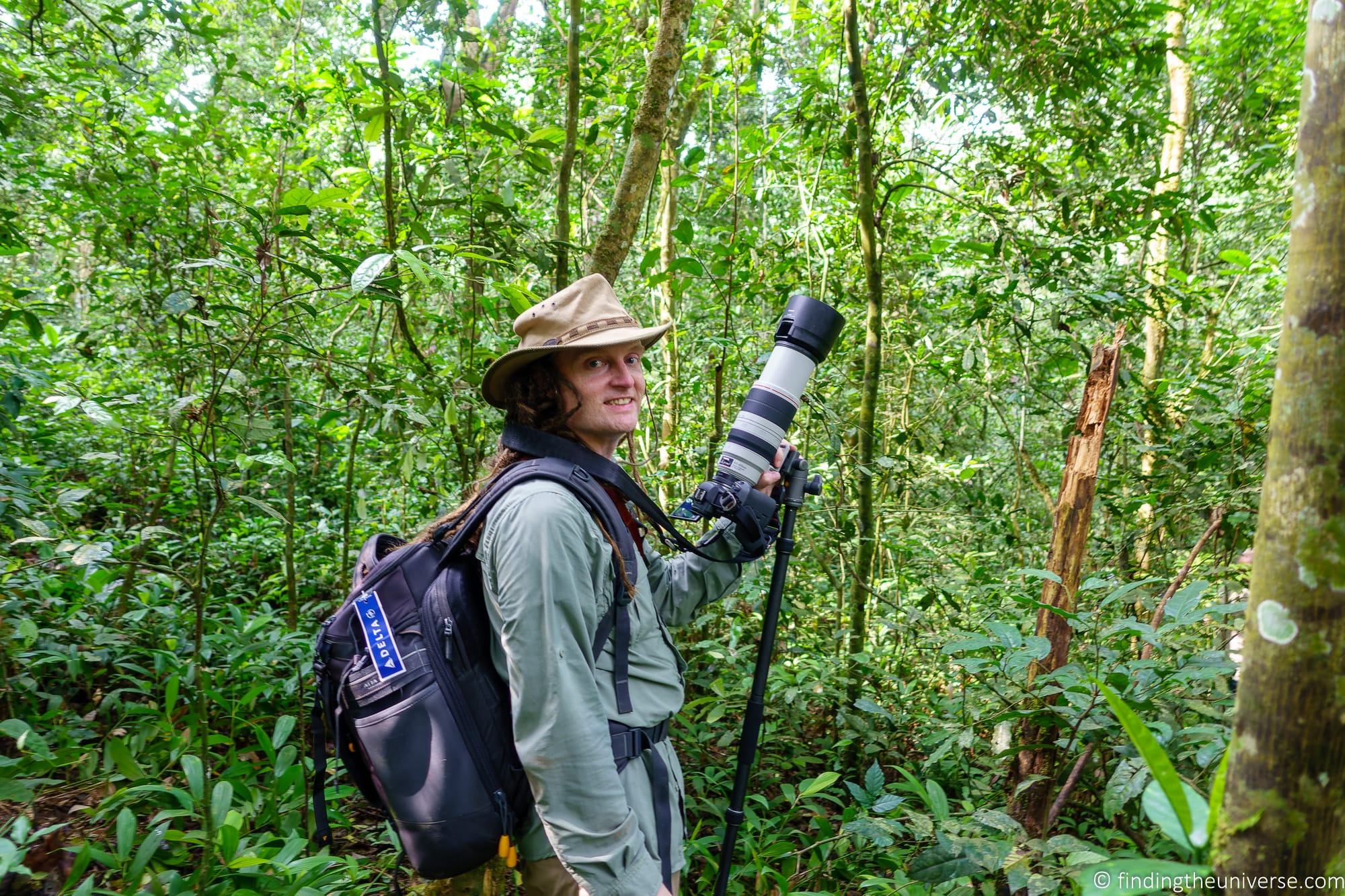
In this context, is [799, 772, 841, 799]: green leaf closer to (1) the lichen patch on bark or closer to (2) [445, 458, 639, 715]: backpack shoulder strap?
(2) [445, 458, 639, 715]: backpack shoulder strap

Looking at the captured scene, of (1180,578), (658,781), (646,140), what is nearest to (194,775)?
(658,781)

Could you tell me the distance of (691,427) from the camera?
170 inches

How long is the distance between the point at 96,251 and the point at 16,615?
5.35 feet

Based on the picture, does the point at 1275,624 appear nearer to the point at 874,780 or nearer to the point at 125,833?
the point at 874,780

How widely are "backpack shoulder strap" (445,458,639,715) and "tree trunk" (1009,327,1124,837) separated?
1.30 m

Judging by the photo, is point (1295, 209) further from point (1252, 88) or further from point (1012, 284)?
point (1252, 88)

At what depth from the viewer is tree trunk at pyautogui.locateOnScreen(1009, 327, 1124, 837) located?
7.49 feet

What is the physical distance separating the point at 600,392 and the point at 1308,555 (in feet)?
4.57

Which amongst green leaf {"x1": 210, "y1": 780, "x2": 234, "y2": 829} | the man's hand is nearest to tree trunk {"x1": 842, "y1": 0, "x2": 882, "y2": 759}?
the man's hand

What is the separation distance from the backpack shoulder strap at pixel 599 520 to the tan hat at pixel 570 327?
0.93 feet

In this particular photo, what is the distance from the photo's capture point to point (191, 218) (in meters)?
4.44

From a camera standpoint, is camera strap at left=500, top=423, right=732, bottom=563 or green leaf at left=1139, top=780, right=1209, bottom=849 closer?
green leaf at left=1139, top=780, right=1209, bottom=849

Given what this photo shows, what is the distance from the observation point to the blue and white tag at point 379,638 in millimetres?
1628

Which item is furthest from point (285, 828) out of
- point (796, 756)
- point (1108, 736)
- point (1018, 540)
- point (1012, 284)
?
point (1018, 540)
